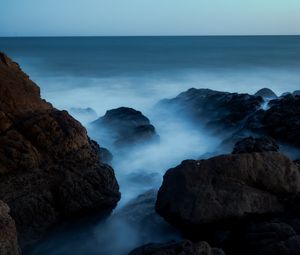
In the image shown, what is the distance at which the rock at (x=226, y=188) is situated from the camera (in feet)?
19.7

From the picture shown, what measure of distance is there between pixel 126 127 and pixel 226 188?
611 centimetres

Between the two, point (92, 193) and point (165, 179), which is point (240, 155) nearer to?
point (165, 179)

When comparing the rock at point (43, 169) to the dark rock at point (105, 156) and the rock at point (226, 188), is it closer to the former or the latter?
the rock at point (226, 188)

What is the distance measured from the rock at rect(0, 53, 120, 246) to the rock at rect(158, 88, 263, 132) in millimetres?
6002

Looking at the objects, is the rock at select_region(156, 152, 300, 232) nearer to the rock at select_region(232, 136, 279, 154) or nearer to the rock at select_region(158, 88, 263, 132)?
the rock at select_region(232, 136, 279, 154)

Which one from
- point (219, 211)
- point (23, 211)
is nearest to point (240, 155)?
point (219, 211)

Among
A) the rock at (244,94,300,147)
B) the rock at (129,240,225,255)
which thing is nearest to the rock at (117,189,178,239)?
the rock at (129,240,225,255)

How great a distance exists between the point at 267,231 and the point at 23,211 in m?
3.21

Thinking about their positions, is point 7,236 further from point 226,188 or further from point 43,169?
point 226,188

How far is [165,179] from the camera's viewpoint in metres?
6.77

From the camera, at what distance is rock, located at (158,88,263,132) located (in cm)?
1252

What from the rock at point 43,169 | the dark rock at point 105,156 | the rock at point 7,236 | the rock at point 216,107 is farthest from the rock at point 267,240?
the rock at point 216,107

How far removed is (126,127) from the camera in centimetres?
1201

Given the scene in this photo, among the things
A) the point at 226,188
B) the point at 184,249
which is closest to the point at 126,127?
the point at 226,188
